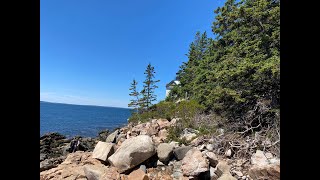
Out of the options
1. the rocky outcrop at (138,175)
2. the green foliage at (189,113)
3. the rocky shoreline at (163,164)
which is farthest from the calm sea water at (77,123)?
the green foliage at (189,113)

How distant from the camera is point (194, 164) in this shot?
5480mm

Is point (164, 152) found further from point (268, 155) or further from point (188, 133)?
point (268, 155)

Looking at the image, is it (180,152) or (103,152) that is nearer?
(180,152)

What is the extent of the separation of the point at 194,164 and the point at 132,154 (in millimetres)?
1840

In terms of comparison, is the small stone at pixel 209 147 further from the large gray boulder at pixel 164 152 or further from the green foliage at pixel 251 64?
the green foliage at pixel 251 64

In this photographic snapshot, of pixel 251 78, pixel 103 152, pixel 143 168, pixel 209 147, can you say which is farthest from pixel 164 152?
pixel 251 78

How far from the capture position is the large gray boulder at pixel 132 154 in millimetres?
5879

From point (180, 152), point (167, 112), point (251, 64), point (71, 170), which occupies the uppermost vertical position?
point (251, 64)

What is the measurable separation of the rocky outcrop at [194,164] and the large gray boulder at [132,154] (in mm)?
1134

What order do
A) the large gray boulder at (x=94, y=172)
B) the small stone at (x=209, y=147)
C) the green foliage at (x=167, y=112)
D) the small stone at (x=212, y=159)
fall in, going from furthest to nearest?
the green foliage at (x=167, y=112)
the small stone at (x=209, y=147)
the small stone at (x=212, y=159)
the large gray boulder at (x=94, y=172)

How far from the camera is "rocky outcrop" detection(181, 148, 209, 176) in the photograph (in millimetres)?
5289

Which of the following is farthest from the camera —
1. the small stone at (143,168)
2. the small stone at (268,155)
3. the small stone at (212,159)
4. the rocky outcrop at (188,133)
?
the rocky outcrop at (188,133)

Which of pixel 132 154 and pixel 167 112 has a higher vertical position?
pixel 167 112
